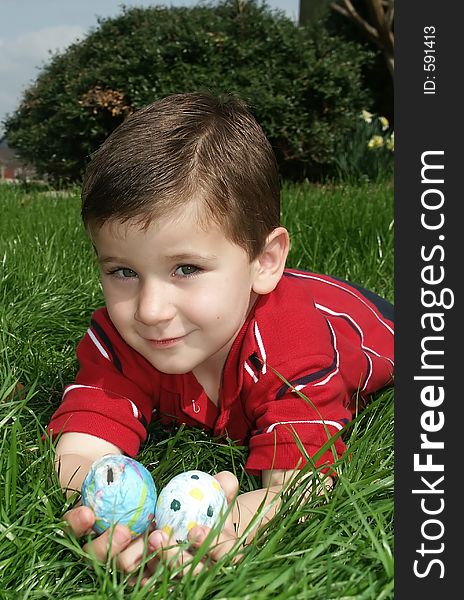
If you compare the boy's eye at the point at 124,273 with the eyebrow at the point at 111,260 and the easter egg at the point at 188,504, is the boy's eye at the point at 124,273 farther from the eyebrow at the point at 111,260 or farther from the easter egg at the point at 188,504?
the easter egg at the point at 188,504

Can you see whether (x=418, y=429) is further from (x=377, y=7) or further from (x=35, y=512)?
(x=377, y=7)

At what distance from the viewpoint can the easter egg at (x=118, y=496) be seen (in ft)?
5.53

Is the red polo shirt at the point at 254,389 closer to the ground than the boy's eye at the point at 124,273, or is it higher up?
closer to the ground

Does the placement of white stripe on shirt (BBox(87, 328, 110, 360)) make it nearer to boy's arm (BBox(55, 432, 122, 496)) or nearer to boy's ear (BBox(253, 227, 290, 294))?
boy's arm (BBox(55, 432, 122, 496))

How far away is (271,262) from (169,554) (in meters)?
0.90

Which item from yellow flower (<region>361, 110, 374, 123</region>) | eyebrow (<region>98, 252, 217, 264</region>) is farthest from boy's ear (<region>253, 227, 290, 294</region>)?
yellow flower (<region>361, 110, 374, 123</region>)

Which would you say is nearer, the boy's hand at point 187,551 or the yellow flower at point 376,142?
the boy's hand at point 187,551

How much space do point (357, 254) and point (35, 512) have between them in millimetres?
2616

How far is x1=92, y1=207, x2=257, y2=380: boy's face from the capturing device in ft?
6.09

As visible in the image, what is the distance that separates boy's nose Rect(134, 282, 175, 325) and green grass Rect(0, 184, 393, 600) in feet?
1.24

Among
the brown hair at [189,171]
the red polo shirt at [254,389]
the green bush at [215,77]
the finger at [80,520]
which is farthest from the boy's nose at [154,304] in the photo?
the green bush at [215,77]

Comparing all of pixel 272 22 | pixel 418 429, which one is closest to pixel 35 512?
pixel 418 429

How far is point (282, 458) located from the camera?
194cm

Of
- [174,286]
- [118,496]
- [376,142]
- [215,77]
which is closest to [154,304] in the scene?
[174,286]
